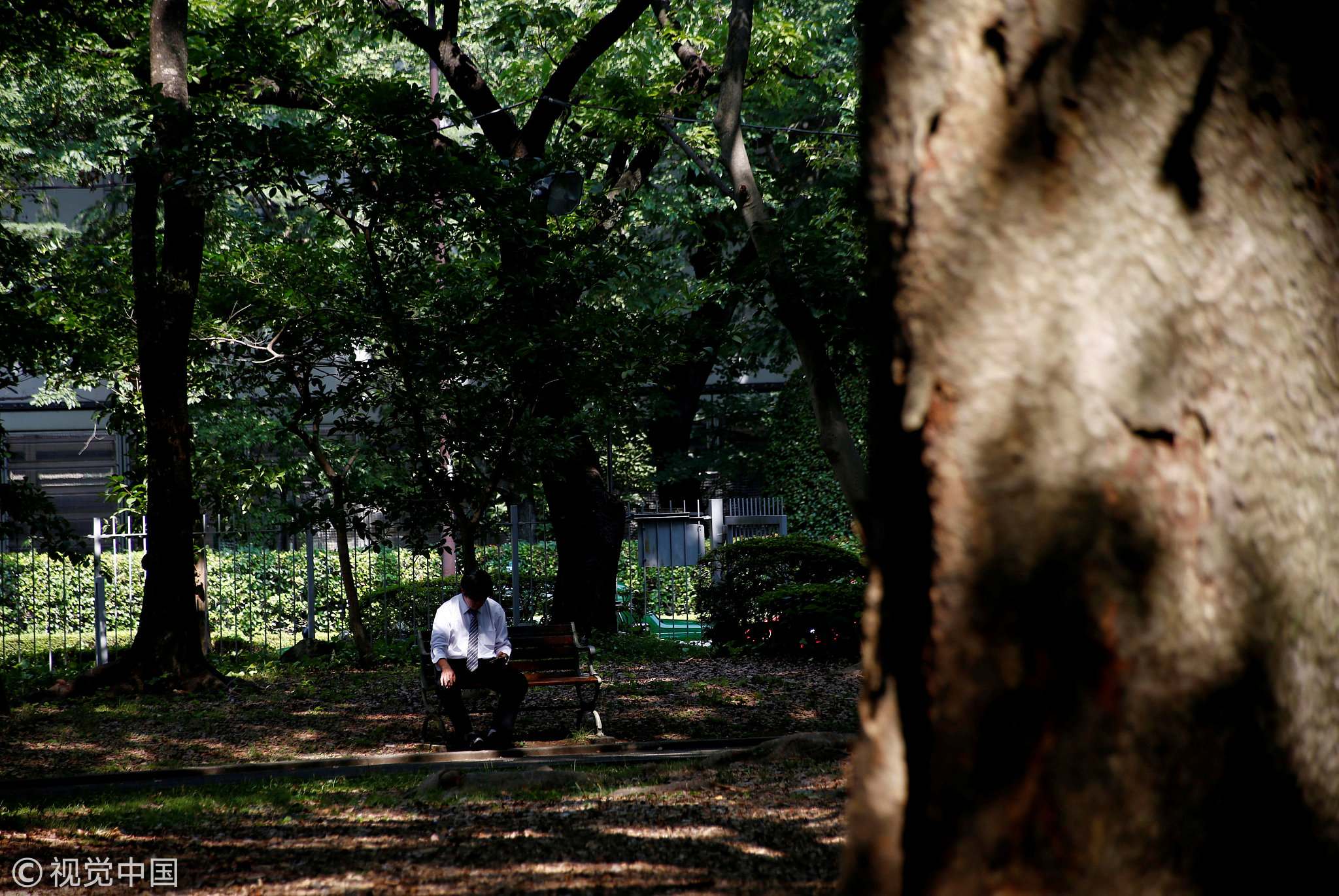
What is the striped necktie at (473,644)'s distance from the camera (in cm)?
911

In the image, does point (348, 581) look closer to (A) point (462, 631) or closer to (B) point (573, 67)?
(A) point (462, 631)

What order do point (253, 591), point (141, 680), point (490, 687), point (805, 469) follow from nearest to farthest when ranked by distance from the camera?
point (490, 687) → point (141, 680) → point (253, 591) → point (805, 469)

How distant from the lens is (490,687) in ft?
29.9

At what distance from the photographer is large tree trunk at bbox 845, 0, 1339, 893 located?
68.8 inches

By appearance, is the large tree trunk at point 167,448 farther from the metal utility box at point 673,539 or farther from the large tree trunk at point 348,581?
the metal utility box at point 673,539

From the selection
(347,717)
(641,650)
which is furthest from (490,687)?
(641,650)

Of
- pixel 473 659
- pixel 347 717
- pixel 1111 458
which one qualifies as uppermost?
pixel 1111 458

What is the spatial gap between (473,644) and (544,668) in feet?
3.65

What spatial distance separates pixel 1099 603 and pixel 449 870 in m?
3.43

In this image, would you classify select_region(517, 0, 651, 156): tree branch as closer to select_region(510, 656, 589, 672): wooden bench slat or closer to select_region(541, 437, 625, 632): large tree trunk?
select_region(541, 437, 625, 632): large tree trunk

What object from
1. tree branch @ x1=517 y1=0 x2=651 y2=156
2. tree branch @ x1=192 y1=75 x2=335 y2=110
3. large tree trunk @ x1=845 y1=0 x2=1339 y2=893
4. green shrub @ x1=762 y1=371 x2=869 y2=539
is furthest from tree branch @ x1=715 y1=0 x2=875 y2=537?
green shrub @ x1=762 y1=371 x2=869 y2=539

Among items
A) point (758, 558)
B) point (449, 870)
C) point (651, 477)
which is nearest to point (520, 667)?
point (449, 870)

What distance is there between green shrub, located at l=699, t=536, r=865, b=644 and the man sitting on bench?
22.3 ft

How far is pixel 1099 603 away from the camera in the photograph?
175 cm
